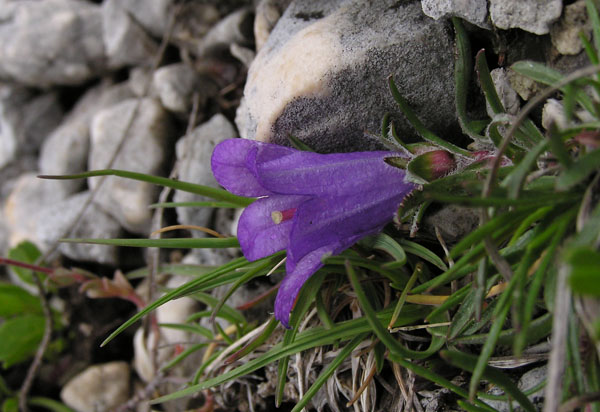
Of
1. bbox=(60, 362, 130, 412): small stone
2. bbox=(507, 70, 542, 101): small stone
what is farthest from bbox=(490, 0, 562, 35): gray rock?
bbox=(60, 362, 130, 412): small stone

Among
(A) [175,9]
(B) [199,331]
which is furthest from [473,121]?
(A) [175,9]

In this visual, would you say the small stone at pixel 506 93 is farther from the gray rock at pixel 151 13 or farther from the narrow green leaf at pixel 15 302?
the narrow green leaf at pixel 15 302

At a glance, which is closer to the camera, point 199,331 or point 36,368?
point 199,331

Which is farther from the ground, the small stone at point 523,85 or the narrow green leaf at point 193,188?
the small stone at point 523,85

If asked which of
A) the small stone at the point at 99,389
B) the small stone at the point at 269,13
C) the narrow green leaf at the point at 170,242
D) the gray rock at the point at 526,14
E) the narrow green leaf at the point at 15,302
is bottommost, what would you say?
the small stone at the point at 99,389

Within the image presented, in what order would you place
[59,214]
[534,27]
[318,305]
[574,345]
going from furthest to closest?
[59,214]
[318,305]
[534,27]
[574,345]

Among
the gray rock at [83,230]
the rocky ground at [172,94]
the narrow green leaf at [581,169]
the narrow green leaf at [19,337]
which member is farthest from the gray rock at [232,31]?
the narrow green leaf at [581,169]

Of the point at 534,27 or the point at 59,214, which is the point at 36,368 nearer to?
the point at 59,214

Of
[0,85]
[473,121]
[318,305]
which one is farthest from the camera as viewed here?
[0,85]
